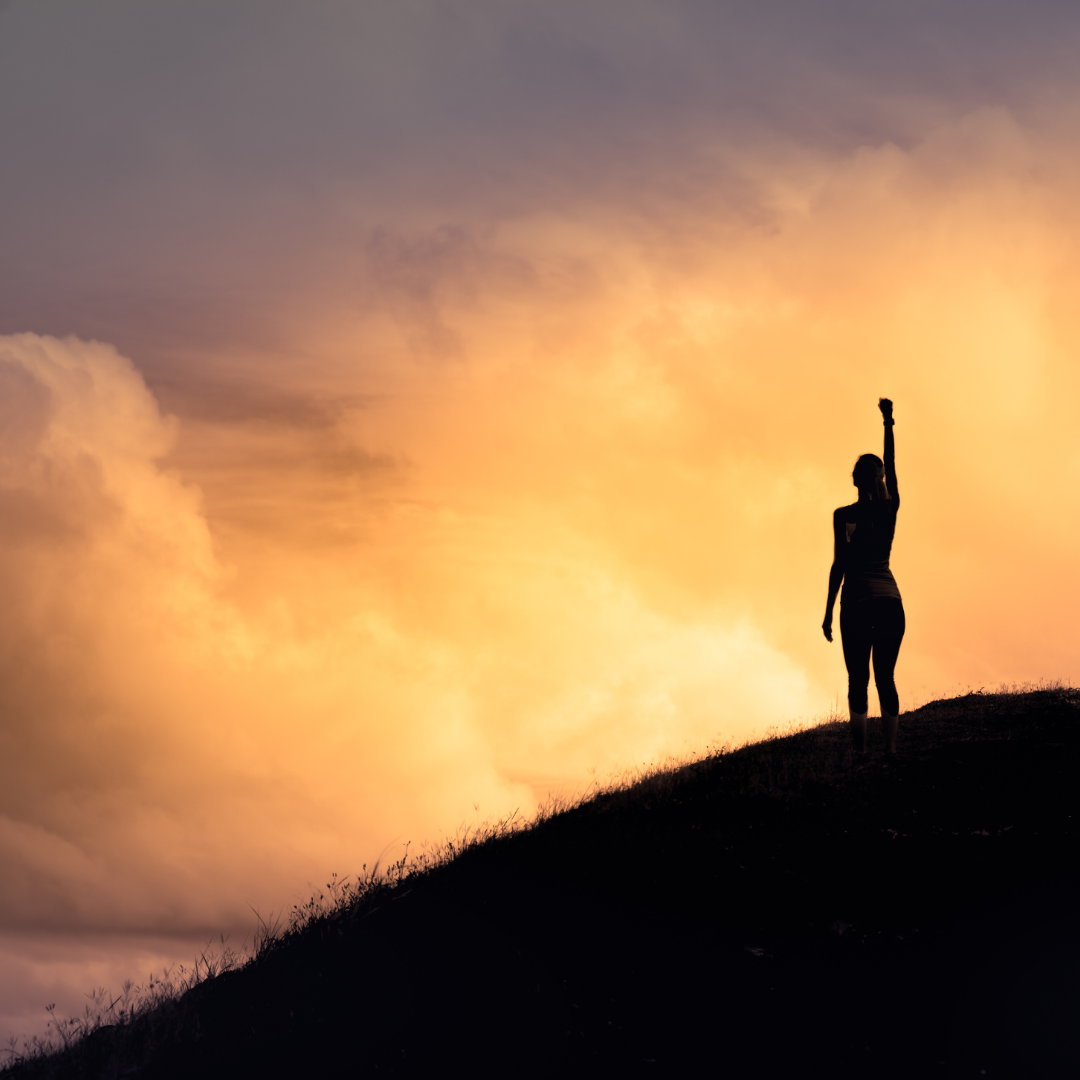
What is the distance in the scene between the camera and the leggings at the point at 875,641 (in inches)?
551

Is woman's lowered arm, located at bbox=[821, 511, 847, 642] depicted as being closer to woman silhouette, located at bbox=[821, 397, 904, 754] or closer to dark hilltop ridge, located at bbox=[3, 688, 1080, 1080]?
woman silhouette, located at bbox=[821, 397, 904, 754]

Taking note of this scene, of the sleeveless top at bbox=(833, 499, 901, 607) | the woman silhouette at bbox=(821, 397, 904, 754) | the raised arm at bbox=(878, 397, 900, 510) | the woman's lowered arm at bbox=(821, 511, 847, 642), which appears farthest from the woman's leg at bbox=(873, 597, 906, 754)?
the raised arm at bbox=(878, 397, 900, 510)

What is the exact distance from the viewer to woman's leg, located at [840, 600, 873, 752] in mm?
14070

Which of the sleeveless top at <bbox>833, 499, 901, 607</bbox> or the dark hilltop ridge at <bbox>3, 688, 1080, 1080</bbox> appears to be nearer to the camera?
the dark hilltop ridge at <bbox>3, 688, 1080, 1080</bbox>

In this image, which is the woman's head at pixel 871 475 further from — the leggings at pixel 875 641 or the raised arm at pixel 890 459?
the leggings at pixel 875 641

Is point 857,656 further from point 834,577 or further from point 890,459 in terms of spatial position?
point 890,459

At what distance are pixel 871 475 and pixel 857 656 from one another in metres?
2.57

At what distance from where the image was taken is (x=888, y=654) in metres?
14.1

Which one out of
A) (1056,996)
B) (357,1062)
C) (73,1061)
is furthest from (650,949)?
(73,1061)

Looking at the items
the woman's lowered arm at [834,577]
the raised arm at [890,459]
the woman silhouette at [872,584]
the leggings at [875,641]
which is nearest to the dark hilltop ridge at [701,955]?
the leggings at [875,641]

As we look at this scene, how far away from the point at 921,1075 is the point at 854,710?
794cm

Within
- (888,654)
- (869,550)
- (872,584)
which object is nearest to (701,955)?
(888,654)

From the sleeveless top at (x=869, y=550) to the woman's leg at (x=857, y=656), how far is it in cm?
19

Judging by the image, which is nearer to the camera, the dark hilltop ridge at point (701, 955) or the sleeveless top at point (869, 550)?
the dark hilltop ridge at point (701, 955)
